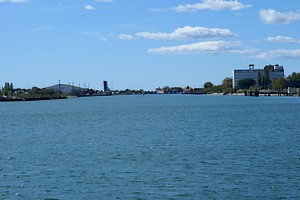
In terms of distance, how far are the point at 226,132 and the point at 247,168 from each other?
75.8 feet

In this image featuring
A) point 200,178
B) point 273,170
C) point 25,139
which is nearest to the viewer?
point 200,178

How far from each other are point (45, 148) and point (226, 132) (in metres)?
18.6

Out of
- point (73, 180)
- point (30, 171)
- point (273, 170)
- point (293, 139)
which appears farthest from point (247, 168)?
point (293, 139)

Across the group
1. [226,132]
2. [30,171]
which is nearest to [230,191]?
[30,171]

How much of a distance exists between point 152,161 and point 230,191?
9062mm

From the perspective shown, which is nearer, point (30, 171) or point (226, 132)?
point (30, 171)

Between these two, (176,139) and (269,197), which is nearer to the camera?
(269,197)

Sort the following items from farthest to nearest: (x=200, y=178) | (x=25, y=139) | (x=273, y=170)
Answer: (x=25, y=139)
(x=273, y=170)
(x=200, y=178)

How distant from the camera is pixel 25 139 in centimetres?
4903

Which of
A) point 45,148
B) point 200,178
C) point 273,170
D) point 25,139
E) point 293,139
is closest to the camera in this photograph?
point 200,178

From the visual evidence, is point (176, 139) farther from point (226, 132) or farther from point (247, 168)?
point (247, 168)

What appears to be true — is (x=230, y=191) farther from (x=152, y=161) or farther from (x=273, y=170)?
(x=152, y=161)

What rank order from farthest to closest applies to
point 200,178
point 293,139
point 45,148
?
1. point 293,139
2. point 45,148
3. point 200,178

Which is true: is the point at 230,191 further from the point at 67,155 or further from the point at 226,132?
the point at 226,132
